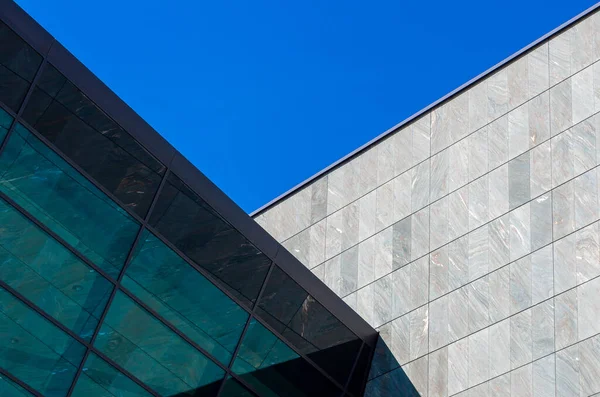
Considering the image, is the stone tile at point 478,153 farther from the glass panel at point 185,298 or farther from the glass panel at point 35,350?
→ the glass panel at point 35,350

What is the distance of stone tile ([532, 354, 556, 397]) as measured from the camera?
834 inches

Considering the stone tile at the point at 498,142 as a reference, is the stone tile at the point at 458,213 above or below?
below

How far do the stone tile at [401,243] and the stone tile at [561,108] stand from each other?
465 centimetres

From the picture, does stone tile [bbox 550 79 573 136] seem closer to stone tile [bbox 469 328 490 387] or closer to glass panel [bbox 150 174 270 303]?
stone tile [bbox 469 328 490 387]

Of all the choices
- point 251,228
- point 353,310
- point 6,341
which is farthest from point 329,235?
point 6,341

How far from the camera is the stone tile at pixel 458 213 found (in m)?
24.9

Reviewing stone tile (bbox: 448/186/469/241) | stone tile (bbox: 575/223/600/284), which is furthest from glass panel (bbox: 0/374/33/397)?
stone tile (bbox: 575/223/600/284)

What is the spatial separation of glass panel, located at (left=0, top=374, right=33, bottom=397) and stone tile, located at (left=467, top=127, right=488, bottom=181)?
449 inches

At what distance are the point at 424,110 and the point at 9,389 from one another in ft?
42.0

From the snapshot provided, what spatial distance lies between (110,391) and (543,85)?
11.7 metres

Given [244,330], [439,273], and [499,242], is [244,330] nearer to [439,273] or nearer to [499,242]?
[439,273]

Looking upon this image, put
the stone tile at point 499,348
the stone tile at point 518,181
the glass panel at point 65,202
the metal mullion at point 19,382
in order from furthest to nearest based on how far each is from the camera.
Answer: the stone tile at point 518,181 → the stone tile at point 499,348 → the glass panel at point 65,202 → the metal mullion at point 19,382

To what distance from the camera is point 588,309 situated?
21156mm

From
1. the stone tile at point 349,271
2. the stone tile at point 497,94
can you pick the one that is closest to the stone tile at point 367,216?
the stone tile at point 349,271
